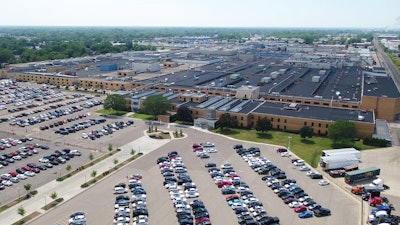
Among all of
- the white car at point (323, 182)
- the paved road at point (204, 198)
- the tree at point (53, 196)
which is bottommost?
the paved road at point (204, 198)

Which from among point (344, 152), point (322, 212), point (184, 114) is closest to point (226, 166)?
point (322, 212)

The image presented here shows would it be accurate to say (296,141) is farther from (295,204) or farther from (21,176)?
(21,176)

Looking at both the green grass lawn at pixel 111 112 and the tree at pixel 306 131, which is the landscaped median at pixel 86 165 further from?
the tree at pixel 306 131

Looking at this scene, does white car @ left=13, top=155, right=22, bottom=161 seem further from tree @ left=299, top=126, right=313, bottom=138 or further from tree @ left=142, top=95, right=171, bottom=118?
tree @ left=299, top=126, right=313, bottom=138

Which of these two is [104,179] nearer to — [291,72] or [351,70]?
[291,72]

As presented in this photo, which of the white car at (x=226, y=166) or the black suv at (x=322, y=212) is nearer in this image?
the black suv at (x=322, y=212)

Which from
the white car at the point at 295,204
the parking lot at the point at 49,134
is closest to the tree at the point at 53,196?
the parking lot at the point at 49,134
